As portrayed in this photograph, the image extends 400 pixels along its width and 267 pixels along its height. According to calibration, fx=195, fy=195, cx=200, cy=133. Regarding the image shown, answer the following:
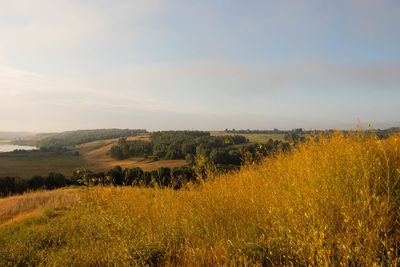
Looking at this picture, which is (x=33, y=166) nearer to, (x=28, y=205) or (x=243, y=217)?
(x=28, y=205)

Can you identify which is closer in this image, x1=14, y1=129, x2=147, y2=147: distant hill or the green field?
the green field

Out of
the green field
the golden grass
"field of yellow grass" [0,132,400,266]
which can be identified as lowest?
the green field

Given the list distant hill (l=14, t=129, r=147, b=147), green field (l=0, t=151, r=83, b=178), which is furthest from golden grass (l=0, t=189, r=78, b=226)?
distant hill (l=14, t=129, r=147, b=147)

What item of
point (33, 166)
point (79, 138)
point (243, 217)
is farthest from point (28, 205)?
point (79, 138)

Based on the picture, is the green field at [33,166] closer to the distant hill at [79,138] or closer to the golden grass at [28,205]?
the distant hill at [79,138]

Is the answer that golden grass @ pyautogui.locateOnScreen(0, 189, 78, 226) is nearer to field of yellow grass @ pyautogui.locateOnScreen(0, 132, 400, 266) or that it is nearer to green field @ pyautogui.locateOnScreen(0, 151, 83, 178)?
field of yellow grass @ pyautogui.locateOnScreen(0, 132, 400, 266)

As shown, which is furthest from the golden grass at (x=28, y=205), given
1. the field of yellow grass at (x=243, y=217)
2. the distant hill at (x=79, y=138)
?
the distant hill at (x=79, y=138)

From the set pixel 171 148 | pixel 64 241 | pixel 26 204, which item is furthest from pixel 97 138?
pixel 64 241

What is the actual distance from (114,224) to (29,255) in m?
2.44

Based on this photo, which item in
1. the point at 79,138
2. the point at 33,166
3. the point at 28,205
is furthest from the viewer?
the point at 79,138

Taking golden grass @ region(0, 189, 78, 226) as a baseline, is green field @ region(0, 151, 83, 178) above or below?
below

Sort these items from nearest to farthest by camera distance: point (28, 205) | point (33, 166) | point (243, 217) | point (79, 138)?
point (243, 217) → point (28, 205) → point (33, 166) → point (79, 138)

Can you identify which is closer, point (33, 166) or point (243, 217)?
Result: point (243, 217)

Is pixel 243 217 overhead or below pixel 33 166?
overhead
